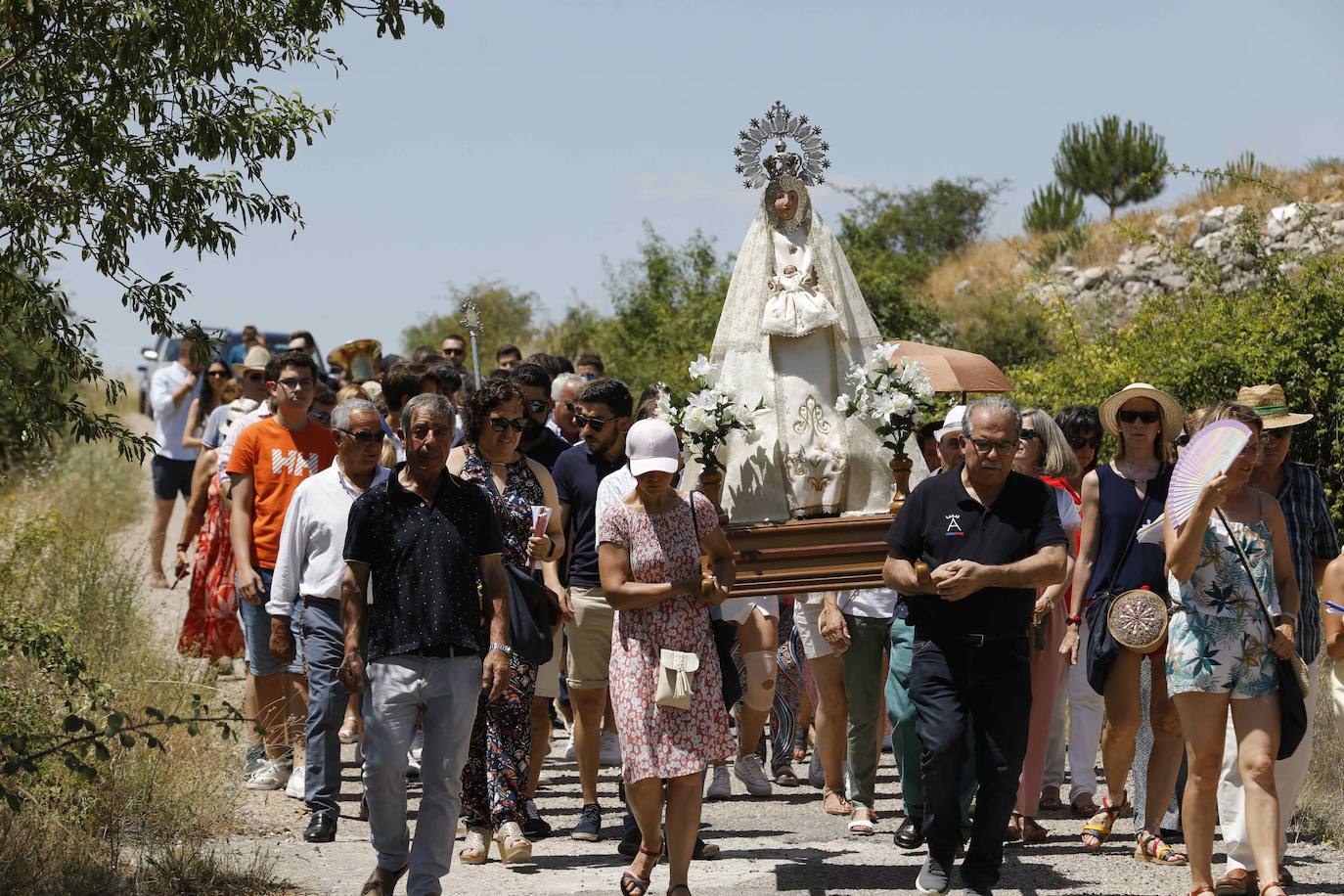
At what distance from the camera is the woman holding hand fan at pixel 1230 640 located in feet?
21.7

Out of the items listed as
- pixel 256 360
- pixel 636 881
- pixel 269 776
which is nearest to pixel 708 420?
pixel 636 881

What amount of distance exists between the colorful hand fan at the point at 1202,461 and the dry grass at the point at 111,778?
416 centimetres

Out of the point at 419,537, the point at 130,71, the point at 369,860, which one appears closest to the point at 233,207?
the point at 130,71

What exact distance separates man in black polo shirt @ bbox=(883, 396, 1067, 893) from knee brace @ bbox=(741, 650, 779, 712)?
2.58m

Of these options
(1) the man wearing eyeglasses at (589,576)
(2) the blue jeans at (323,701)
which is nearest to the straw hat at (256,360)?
(1) the man wearing eyeglasses at (589,576)

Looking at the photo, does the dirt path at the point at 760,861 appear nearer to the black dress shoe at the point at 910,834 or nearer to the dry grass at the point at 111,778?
the black dress shoe at the point at 910,834

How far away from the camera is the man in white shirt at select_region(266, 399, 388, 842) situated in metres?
8.13

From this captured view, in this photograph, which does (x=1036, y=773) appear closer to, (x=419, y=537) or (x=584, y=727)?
(x=584, y=727)

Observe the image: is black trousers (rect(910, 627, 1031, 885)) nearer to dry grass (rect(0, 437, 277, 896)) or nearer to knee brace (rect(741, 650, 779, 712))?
knee brace (rect(741, 650, 779, 712))

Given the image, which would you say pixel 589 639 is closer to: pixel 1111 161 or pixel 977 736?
pixel 977 736

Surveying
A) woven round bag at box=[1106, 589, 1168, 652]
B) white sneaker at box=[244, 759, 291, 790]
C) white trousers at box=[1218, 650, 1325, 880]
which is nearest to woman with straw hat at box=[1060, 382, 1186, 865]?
woven round bag at box=[1106, 589, 1168, 652]

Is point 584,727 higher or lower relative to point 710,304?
lower

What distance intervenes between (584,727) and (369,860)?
128 cm

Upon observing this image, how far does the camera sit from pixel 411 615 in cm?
655
